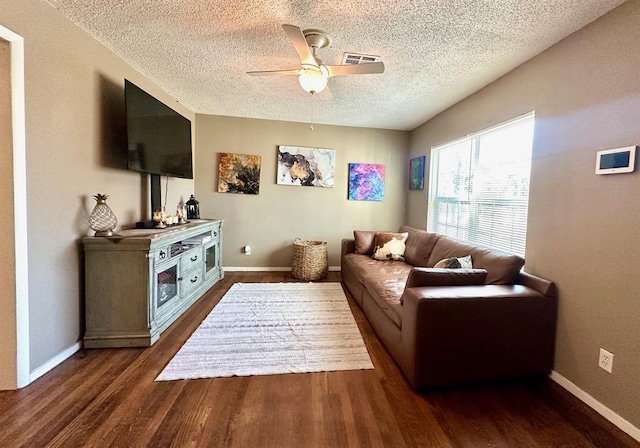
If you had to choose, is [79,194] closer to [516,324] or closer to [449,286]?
[449,286]

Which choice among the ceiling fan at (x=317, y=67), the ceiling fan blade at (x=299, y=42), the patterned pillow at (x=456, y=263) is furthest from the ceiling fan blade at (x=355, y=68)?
the patterned pillow at (x=456, y=263)

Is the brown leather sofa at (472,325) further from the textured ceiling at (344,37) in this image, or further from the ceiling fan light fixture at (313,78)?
the textured ceiling at (344,37)

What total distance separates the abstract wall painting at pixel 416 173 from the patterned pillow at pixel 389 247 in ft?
3.48

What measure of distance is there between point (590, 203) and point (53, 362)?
3.76m

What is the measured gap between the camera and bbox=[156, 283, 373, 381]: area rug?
199 cm

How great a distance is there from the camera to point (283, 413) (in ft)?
5.17

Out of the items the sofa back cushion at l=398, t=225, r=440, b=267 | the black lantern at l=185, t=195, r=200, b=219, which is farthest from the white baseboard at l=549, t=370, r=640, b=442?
the black lantern at l=185, t=195, r=200, b=219

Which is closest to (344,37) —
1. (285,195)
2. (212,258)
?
(285,195)

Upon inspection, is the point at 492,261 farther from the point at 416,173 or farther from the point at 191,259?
the point at 191,259

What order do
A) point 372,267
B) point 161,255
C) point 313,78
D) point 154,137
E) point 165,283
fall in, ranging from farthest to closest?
1. point 372,267
2. point 154,137
3. point 165,283
4. point 161,255
5. point 313,78

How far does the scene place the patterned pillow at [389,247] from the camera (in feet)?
11.9

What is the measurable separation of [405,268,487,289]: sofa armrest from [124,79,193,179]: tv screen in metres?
2.53

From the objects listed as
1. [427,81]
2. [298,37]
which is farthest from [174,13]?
[427,81]

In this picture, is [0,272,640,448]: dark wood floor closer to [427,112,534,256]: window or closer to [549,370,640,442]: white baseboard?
[549,370,640,442]: white baseboard
